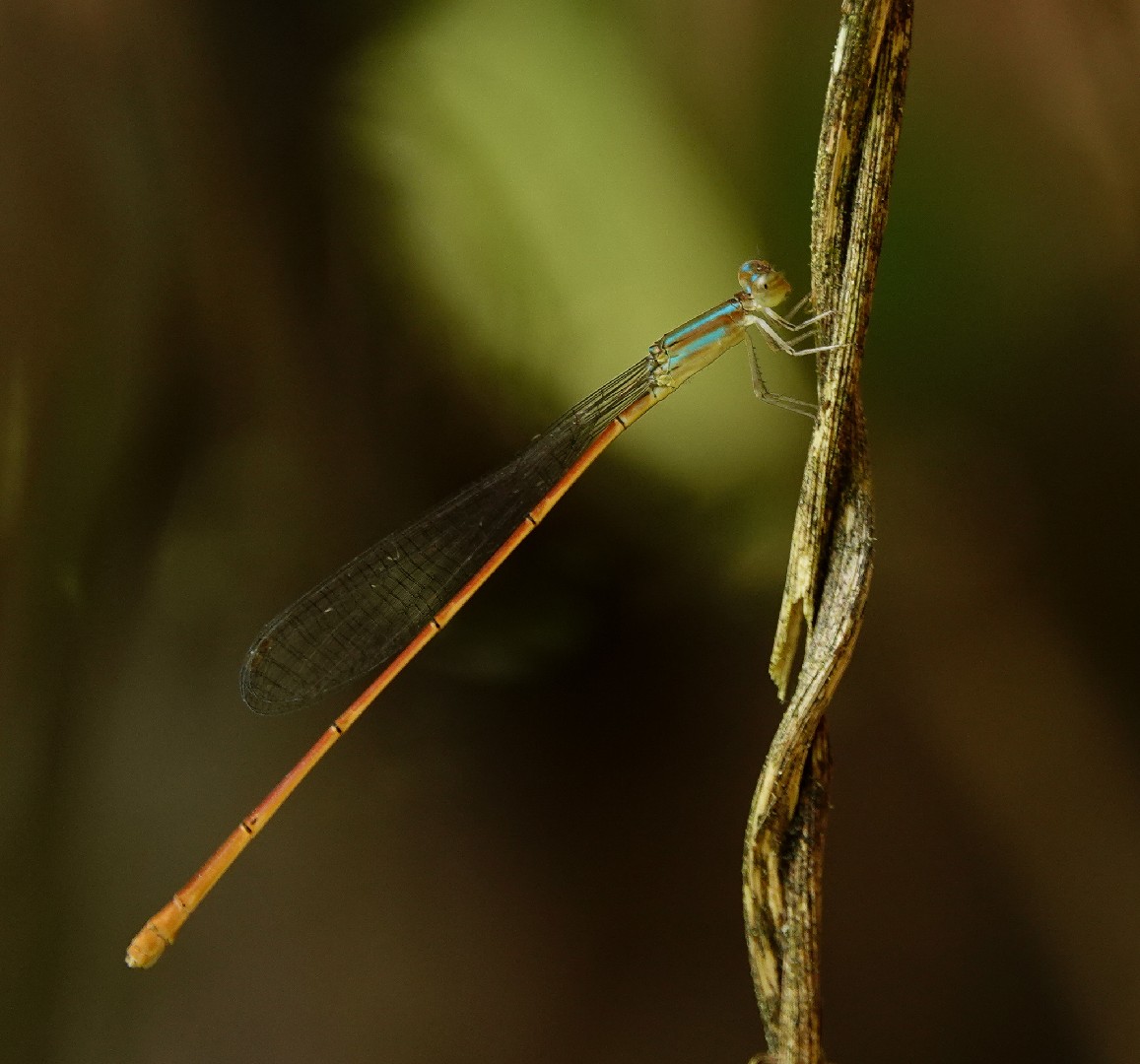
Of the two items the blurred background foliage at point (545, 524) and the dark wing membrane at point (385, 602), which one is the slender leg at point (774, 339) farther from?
the dark wing membrane at point (385, 602)

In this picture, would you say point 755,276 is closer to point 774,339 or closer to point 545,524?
point 774,339

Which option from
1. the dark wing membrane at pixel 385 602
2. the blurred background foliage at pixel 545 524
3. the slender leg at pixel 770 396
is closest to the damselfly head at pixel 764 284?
the slender leg at pixel 770 396

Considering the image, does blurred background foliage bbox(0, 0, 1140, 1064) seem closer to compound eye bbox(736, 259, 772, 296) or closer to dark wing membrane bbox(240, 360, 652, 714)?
dark wing membrane bbox(240, 360, 652, 714)

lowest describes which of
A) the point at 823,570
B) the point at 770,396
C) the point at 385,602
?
the point at 385,602

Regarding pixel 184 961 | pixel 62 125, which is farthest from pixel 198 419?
pixel 184 961

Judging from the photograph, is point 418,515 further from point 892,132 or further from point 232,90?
point 892,132

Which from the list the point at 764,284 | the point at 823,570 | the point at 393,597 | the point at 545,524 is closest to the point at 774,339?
the point at 764,284
